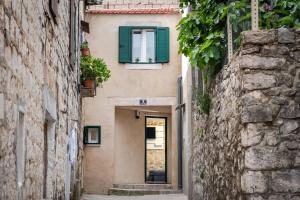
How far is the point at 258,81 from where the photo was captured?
18.0 ft

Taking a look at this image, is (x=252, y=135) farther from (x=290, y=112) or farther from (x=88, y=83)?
(x=88, y=83)

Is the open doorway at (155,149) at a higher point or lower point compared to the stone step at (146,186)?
higher

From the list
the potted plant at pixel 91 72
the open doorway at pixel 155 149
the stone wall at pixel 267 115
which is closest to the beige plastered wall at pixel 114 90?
the open doorway at pixel 155 149

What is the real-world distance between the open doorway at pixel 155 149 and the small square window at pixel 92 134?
2.35 metres

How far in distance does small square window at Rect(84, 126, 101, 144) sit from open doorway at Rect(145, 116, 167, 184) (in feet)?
7.72

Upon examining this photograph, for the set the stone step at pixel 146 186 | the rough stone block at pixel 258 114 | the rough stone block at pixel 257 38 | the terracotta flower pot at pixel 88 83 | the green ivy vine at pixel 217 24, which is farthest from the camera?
the stone step at pixel 146 186

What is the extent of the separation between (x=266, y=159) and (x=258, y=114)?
45cm

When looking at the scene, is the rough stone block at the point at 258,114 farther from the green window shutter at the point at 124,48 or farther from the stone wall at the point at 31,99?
the green window shutter at the point at 124,48

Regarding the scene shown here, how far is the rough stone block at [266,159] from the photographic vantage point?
5.36 m

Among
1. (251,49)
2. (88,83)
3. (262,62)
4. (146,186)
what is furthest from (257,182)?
(146,186)

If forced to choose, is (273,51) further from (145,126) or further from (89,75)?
(145,126)

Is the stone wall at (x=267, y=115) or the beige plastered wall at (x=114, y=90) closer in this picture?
the stone wall at (x=267, y=115)

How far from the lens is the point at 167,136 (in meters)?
18.2

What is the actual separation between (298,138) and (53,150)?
3525 millimetres
